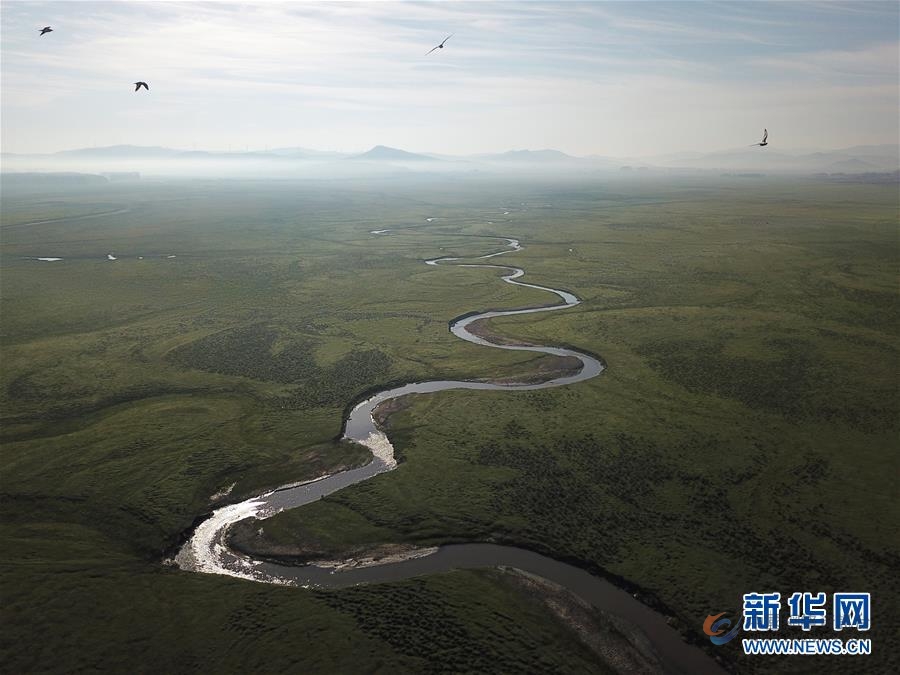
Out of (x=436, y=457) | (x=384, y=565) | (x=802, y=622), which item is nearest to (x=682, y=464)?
(x=802, y=622)

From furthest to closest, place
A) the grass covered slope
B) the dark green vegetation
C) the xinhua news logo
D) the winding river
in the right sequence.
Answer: the grass covered slope → the dark green vegetation → the winding river → the xinhua news logo

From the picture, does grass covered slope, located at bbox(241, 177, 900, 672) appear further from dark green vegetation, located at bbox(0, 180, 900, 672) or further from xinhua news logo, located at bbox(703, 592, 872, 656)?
xinhua news logo, located at bbox(703, 592, 872, 656)

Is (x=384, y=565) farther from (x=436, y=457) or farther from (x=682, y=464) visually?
(x=682, y=464)

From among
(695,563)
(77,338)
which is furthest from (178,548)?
(77,338)

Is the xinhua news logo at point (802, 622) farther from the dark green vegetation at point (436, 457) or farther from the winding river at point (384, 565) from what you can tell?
the winding river at point (384, 565)

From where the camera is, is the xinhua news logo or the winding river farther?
the winding river


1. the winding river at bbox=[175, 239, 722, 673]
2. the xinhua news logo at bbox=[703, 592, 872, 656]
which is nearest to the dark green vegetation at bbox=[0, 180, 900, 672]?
the xinhua news logo at bbox=[703, 592, 872, 656]
